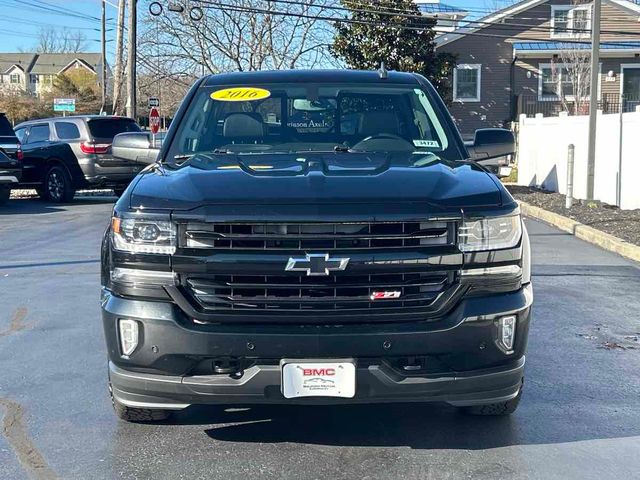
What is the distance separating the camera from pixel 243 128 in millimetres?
5305

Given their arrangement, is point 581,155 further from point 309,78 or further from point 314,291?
point 314,291

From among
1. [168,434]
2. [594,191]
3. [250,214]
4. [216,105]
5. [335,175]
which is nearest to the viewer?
[250,214]

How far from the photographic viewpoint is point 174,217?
12.4 ft

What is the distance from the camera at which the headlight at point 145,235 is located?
149 inches

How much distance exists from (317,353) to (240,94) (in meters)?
2.41

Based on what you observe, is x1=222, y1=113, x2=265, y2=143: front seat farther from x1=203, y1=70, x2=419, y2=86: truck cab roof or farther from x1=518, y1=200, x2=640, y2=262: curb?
x1=518, y1=200, x2=640, y2=262: curb

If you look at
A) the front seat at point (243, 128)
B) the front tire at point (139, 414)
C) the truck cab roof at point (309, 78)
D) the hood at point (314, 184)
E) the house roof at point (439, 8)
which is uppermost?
the house roof at point (439, 8)

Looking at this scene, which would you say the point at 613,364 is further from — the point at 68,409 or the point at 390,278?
the point at 68,409

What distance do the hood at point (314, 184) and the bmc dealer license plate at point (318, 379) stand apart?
2.34 feet

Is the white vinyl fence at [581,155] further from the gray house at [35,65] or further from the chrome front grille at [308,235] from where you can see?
the gray house at [35,65]

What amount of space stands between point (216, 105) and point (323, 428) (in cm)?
221

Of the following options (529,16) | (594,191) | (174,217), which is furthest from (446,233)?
(529,16)

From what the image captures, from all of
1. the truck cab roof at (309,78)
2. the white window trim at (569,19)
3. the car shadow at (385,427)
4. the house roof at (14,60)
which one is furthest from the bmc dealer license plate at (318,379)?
the house roof at (14,60)

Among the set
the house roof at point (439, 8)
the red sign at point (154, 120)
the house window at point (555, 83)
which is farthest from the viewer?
the house roof at point (439, 8)
